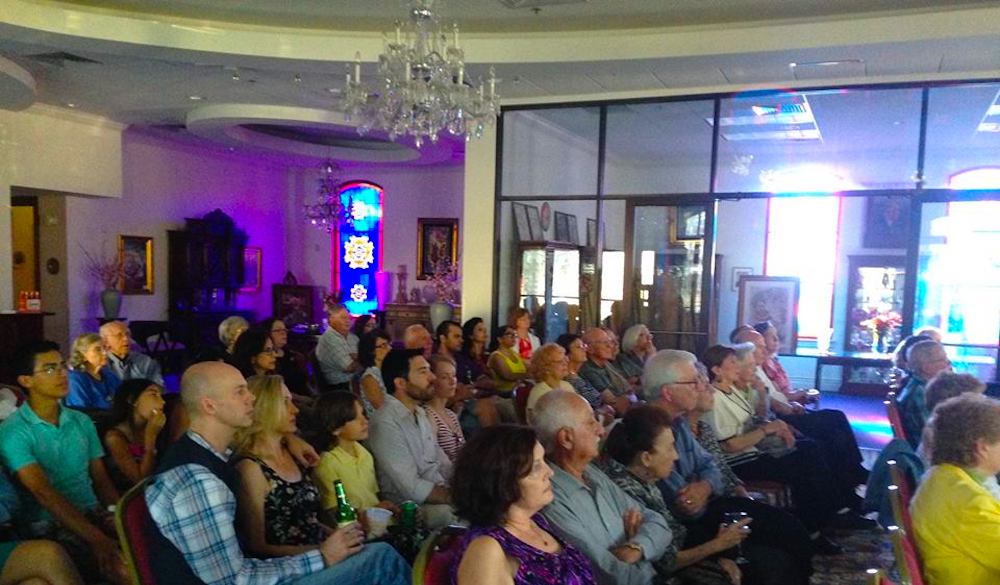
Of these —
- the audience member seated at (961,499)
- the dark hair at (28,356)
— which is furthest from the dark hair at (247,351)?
the audience member seated at (961,499)

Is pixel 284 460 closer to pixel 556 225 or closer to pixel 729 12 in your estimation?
pixel 729 12

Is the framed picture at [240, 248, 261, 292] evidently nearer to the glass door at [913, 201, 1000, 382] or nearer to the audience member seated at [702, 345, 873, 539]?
the audience member seated at [702, 345, 873, 539]

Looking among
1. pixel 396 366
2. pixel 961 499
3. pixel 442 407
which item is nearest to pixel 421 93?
pixel 396 366

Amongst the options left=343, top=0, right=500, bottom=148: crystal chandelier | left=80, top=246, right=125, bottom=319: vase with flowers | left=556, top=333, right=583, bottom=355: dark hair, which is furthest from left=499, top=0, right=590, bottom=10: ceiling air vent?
left=80, top=246, right=125, bottom=319: vase with flowers

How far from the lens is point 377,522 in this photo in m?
2.81

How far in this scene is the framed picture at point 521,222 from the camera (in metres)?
7.57

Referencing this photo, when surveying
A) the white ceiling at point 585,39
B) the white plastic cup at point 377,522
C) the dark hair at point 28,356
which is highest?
the white ceiling at point 585,39

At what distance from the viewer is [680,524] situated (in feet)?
9.82

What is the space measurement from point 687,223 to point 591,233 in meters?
0.99

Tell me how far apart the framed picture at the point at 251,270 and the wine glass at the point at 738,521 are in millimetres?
10485

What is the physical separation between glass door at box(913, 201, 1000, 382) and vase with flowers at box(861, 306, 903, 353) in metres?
2.83

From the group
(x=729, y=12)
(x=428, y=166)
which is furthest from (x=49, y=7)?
(x=428, y=166)

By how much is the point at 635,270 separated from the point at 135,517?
5.79 metres

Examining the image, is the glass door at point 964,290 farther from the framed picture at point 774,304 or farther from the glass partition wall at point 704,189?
the framed picture at point 774,304
